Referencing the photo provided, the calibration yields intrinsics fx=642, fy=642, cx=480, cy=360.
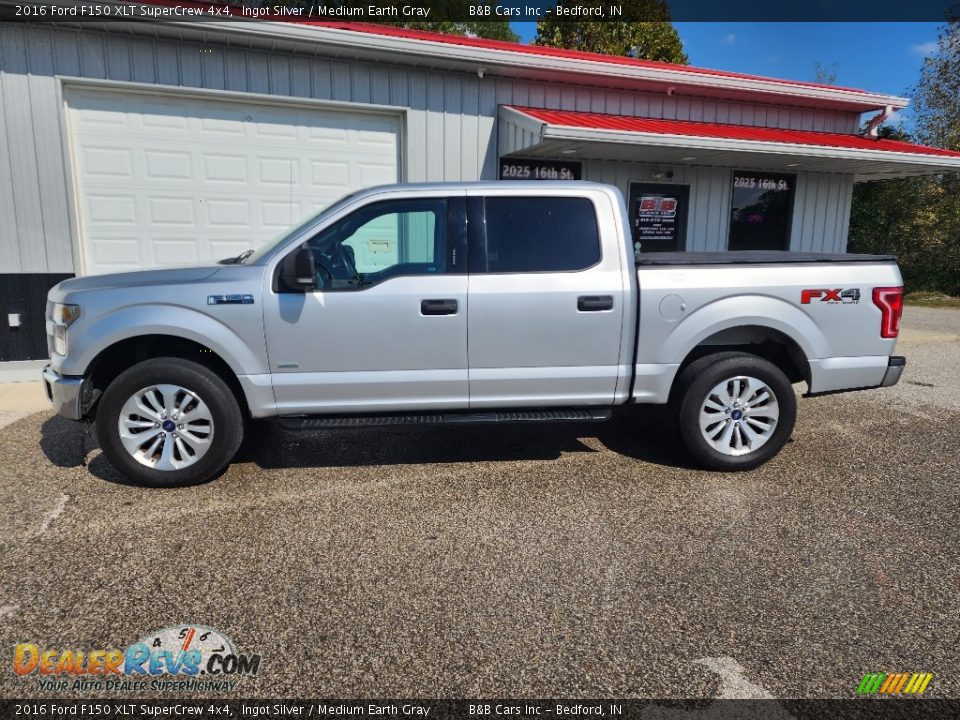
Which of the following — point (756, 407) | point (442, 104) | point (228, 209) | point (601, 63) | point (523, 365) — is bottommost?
point (756, 407)

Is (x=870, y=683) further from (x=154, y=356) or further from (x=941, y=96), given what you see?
(x=941, y=96)

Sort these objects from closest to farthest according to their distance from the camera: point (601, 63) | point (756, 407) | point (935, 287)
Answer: point (756, 407), point (601, 63), point (935, 287)

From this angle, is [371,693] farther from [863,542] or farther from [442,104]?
[442,104]

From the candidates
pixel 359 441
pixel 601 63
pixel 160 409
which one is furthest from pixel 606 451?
pixel 601 63

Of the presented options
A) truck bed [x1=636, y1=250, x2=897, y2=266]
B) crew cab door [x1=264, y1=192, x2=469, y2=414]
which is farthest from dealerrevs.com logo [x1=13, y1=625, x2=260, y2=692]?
truck bed [x1=636, y1=250, x2=897, y2=266]

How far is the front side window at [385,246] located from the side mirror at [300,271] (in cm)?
15

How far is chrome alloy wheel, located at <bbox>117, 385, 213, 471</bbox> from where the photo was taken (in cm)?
419

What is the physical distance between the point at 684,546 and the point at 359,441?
2.85 m

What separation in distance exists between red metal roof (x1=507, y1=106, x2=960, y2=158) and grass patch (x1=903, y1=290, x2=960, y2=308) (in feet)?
32.4

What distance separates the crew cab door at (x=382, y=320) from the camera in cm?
422

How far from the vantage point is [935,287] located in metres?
22.2

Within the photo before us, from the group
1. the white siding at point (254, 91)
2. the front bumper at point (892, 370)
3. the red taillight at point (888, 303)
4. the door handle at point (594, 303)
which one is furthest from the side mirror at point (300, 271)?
the white siding at point (254, 91)

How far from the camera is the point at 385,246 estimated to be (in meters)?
4.42

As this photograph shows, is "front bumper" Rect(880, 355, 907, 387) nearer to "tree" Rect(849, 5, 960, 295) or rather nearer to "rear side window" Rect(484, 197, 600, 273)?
"rear side window" Rect(484, 197, 600, 273)
